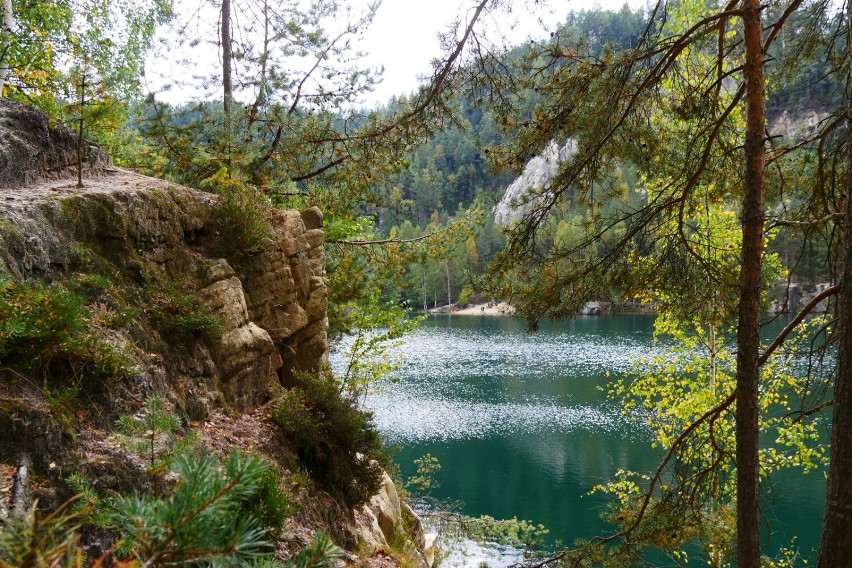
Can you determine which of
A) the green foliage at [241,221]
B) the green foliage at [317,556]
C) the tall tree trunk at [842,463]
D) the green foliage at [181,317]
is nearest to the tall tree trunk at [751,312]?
the tall tree trunk at [842,463]

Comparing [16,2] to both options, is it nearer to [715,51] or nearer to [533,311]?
[533,311]

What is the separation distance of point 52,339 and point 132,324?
0.91 m

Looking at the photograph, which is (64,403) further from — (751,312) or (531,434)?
(531,434)

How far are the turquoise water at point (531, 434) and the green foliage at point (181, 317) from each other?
4.31 metres

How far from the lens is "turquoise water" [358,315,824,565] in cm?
1333

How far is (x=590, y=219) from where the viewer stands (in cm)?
489

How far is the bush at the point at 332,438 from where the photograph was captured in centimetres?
424

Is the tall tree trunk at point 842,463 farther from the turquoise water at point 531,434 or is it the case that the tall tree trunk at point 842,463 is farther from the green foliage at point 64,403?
the green foliage at point 64,403

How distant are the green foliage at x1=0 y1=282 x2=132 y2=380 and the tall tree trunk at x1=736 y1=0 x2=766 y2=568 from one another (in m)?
3.88

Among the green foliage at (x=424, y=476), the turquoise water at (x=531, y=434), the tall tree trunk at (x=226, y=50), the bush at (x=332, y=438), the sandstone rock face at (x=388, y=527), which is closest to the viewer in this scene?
the bush at (x=332, y=438)

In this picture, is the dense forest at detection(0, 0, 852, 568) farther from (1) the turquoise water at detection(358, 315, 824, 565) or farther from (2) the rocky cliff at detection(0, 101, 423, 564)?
(1) the turquoise water at detection(358, 315, 824, 565)

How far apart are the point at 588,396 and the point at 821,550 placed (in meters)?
19.5

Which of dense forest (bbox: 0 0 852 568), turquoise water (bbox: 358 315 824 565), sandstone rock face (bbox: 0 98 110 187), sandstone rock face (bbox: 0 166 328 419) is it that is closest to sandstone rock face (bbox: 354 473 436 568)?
dense forest (bbox: 0 0 852 568)

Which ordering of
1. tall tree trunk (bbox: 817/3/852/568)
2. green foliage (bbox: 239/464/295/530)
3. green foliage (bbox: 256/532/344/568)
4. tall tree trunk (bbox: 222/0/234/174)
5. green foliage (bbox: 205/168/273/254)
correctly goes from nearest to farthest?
green foliage (bbox: 256/532/344/568), green foliage (bbox: 239/464/295/530), tall tree trunk (bbox: 817/3/852/568), green foliage (bbox: 205/168/273/254), tall tree trunk (bbox: 222/0/234/174)
